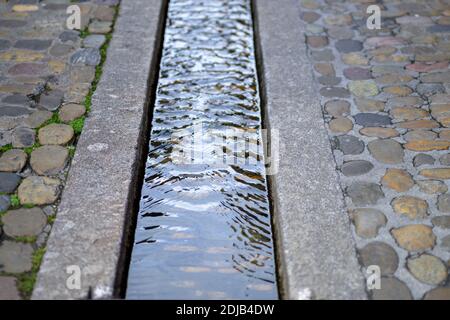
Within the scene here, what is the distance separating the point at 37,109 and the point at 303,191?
1.93 meters

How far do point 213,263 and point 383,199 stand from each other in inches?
40.2

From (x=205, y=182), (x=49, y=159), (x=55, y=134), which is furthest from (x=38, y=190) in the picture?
(x=205, y=182)

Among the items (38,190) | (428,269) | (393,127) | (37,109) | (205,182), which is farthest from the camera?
(37,109)

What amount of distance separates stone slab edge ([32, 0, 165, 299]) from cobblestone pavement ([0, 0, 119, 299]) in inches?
3.3

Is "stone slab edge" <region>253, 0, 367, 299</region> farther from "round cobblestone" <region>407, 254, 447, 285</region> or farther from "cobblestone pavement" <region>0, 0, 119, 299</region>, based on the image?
"cobblestone pavement" <region>0, 0, 119, 299</region>

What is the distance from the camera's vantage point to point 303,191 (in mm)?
3523

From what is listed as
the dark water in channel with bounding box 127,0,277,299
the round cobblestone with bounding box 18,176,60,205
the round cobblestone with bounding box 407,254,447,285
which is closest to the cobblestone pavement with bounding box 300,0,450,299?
the round cobblestone with bounding box 407,254,447,285

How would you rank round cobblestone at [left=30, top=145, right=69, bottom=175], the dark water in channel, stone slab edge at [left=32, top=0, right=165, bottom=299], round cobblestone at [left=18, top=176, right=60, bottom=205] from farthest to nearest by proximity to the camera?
round cobblestone at [left=30, top=145, right=69, bottom=175] < round cobblestone at [left=18, top=176, right=60, bottom=205] < the dark water in channel < stone slab edge at [left=32, top=0, right=165, bottom=299]

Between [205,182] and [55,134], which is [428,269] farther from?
[55,134]

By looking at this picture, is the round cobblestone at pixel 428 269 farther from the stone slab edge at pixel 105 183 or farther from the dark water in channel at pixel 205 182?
the stone slab edge at pixel 105 183

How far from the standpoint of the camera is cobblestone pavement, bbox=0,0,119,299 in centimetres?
320

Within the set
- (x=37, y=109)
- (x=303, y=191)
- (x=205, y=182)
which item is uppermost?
(x=37, y=109)
